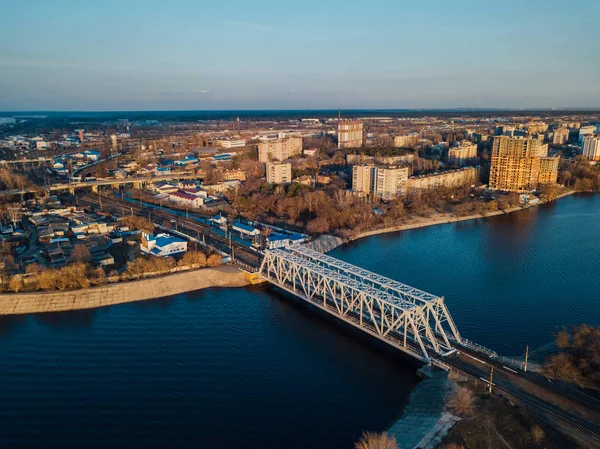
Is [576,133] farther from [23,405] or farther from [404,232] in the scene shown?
[23,405]

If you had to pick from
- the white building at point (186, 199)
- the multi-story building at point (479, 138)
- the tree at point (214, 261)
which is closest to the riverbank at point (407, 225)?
the tree at point (214, 261)

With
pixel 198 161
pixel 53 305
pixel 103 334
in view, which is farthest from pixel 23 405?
pixel 198 161

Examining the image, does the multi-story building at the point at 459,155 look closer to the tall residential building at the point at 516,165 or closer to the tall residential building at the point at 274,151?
the tall residential building at the point at 516,165

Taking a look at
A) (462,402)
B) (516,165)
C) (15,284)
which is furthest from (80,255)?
(516,165)

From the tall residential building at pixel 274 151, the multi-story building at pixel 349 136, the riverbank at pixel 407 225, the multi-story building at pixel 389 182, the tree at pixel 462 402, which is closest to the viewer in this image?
the tree at pixel 462 402

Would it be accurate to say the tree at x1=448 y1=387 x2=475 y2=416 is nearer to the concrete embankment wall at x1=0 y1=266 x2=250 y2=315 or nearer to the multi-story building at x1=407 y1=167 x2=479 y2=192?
the concrete embankment wall at x1=0 y1=266 x2=250 y2=315

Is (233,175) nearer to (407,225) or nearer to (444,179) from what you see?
(444,179)
